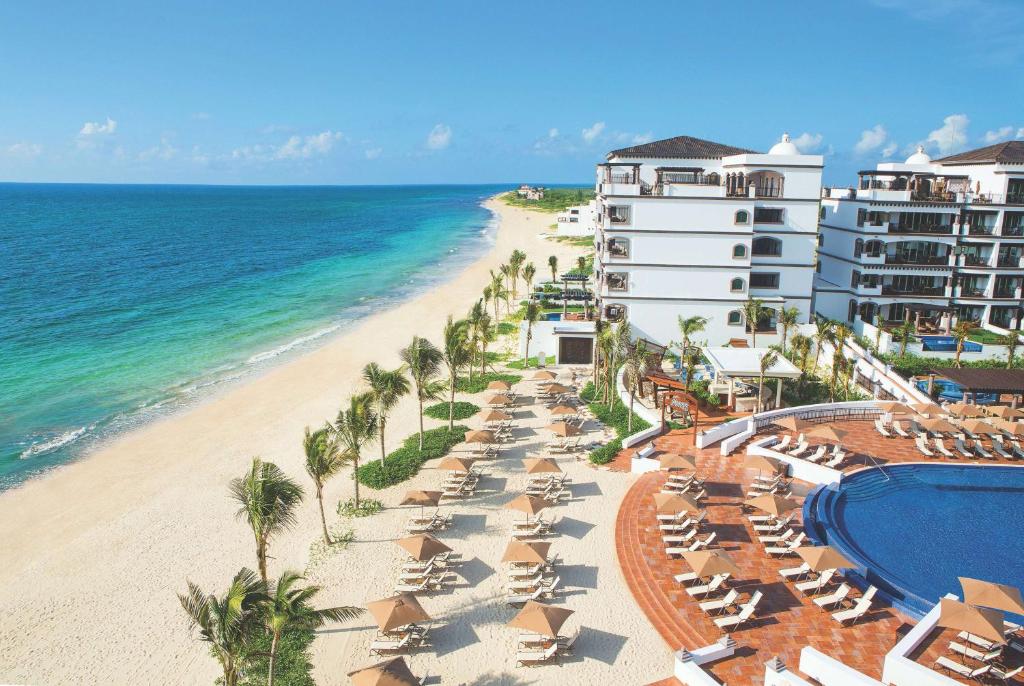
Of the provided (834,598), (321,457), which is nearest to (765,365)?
(834,598)

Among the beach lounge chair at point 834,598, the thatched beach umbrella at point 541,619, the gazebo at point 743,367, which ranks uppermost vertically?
the gazebo at point 743,367

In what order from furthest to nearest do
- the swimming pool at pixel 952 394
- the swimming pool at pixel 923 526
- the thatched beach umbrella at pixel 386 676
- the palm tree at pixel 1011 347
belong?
the palm tree at pixel 1011 347 < the swimming pool at pixel 952 394 < the swimming pool at pixel 923 526 < the thatched beach umbrella at pixel 386 676

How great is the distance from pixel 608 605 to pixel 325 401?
81.1 feet

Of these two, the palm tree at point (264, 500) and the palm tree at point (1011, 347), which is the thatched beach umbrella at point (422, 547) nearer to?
the palm tree at point (264, 500)

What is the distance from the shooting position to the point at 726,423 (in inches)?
1188

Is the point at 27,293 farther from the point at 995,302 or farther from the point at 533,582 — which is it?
the point at 995,302

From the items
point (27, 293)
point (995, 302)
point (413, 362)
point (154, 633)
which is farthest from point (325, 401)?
point (27, 293)

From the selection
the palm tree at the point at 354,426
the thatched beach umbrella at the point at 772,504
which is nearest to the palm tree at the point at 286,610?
the palm tree at the point at 354,426

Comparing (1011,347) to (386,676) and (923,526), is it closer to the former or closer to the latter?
(923,526)

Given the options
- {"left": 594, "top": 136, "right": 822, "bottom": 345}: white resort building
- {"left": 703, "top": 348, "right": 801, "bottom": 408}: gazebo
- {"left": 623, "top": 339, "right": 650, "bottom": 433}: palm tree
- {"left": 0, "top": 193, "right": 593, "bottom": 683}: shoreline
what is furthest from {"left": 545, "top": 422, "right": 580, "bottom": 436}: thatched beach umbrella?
{"left": 594, "top": 136, "right": 822, "bottom": 345}: white resort building

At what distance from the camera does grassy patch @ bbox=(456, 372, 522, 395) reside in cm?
3797

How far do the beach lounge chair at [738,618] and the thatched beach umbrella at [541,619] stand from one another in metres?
3.91

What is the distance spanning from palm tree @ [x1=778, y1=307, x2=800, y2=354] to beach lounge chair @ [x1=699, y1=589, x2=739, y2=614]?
25.5 meters

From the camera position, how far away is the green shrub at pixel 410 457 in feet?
87.8
